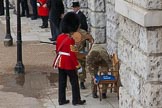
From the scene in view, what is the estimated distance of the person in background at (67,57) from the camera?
10.1 m

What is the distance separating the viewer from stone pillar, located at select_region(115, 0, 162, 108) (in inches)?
265

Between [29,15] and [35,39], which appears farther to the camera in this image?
[29,15]

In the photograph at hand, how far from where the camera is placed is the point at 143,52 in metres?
6.94

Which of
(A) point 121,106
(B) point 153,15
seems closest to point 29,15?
(A) point 121,106

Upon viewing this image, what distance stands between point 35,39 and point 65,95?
297 inches

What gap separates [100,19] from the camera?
14.5m

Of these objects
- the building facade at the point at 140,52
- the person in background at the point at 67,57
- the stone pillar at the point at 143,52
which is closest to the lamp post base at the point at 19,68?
the person in background at the point at 67,57

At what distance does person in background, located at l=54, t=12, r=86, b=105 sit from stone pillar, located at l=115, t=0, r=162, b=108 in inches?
93.6

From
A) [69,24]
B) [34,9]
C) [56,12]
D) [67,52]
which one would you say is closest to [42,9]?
[34,9]

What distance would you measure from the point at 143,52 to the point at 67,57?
3304 mm

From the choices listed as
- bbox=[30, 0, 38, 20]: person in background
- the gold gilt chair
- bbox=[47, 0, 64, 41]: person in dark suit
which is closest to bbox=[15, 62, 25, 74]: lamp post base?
the gold gilt chair

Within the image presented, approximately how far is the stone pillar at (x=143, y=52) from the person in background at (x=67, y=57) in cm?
238

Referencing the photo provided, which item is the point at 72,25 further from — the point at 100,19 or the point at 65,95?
the point at 100,19

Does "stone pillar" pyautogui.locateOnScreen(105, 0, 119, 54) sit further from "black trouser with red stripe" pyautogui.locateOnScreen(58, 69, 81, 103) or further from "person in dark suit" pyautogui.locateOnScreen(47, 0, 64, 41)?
"person in dark suit" pyautogui.locateOnScreen(47, 0, 64, 41)
